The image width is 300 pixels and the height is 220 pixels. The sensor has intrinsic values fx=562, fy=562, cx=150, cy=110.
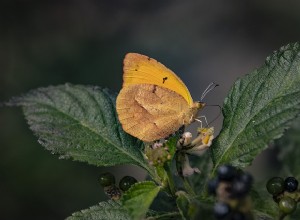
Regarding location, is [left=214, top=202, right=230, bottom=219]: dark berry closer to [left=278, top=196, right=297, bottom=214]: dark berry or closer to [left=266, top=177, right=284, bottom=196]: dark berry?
[left=278, top=196, right=297, bottom=214]: dark berry

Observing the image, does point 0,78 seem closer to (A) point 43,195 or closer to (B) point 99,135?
(A) point 43,195

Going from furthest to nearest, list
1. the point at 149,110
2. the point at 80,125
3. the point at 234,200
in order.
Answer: the point at 149,110 → the point at 80,125 → the point at 234,200

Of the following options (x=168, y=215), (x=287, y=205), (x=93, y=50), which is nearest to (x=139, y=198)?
(x=168, y=215)

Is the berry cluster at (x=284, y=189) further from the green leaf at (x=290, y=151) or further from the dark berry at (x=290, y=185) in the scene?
the green leaf at (x=290, y=151)

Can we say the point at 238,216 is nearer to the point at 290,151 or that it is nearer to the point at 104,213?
the point at 104,213

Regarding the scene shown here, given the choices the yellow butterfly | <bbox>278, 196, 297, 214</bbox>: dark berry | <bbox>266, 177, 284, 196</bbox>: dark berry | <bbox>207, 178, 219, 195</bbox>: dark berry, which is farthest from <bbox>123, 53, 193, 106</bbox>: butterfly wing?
<bbox>207, 178, 219, 195</bbox>: dark berry

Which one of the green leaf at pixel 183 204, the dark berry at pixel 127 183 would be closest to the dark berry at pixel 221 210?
the green leaf at pixel 183 204
